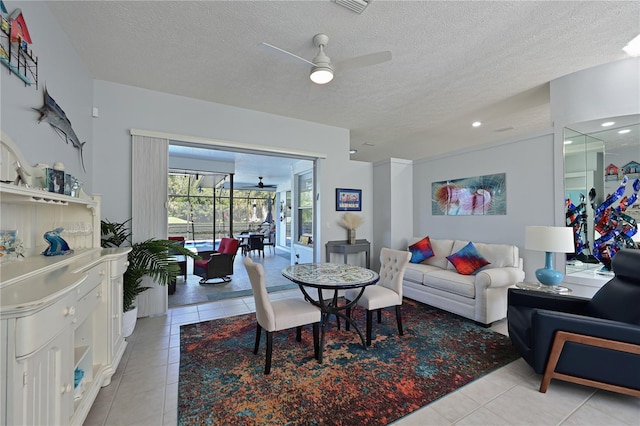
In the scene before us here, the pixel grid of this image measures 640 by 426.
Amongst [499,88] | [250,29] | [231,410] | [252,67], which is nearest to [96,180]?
[252,67]

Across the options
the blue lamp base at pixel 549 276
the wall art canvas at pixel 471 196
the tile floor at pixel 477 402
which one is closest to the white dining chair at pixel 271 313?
the tile floor at pixel 477 402

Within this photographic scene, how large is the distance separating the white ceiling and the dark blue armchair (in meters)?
2.15

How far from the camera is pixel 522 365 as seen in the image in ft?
7.82

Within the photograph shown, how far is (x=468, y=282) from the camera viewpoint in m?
3.35

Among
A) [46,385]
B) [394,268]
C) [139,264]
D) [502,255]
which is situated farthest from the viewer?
[502,255]

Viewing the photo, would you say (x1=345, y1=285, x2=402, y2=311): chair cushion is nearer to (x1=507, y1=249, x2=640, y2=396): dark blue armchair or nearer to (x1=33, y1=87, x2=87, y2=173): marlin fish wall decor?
→ (x1=507, y1=249, x2=640, y2=396): dark blue armchair

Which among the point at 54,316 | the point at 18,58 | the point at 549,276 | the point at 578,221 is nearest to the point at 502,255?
the point at 549,276

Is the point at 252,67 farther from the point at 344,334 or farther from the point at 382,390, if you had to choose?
the point at 382,390

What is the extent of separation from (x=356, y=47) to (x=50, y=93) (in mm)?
2808

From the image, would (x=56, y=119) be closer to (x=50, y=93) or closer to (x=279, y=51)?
(x=50, y=93)

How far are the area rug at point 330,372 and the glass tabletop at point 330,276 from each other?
711mm

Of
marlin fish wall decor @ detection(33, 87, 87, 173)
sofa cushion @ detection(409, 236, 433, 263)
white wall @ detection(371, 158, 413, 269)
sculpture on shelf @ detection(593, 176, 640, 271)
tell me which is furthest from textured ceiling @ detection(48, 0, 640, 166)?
sofa cushion @ detection(409, 236, 433, 263)

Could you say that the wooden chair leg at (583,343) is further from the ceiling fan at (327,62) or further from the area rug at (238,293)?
the area rug at (238,293)

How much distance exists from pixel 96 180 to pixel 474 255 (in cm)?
517
